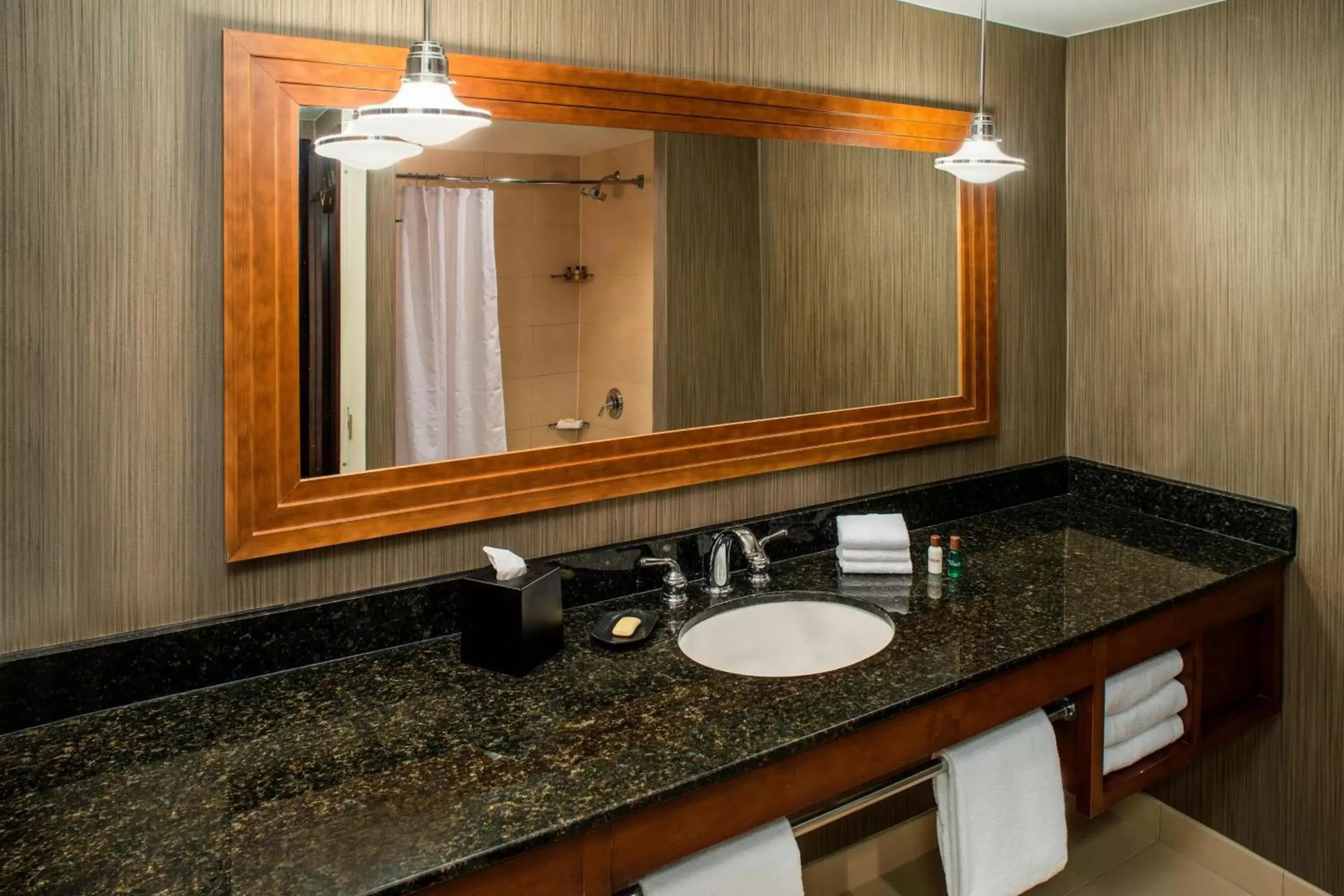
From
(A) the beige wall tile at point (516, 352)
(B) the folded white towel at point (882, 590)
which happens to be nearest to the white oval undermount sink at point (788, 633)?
(B) the folded white towel at point (882, 590)

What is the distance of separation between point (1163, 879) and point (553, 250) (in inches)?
86.9

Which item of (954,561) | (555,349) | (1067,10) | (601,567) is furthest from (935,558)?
(1067,10)

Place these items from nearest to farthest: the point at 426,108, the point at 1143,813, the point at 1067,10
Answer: the point at 426,108 → the point at 1067,10 → the point at 1143,813

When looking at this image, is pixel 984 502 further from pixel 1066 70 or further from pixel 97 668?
pixel 97 668

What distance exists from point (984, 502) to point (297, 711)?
6.00 feet

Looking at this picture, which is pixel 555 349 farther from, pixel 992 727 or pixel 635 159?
pixel 992 727

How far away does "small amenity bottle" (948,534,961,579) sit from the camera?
2.05m

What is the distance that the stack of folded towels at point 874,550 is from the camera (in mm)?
2037

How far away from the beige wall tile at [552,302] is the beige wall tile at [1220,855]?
6.92 ft

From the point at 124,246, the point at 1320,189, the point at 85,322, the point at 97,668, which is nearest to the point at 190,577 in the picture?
the point at 97,668

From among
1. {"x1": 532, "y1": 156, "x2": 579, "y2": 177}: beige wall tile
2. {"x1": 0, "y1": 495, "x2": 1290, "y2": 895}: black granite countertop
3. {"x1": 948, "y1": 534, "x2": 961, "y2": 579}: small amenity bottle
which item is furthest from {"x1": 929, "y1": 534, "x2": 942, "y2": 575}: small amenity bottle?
{"x1": 532, "y1": 156, "x2": 579, "y2": 177}: beige wall tile

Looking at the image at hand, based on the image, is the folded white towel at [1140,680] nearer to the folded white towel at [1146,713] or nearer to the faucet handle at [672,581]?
the folded white towel at [1146,713]

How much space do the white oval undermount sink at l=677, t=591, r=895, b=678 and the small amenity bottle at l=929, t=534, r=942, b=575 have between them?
10.2 inches

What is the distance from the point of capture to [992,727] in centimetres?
170
